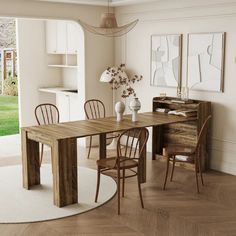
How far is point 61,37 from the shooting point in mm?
7770

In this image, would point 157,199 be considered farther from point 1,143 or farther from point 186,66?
point 1,143

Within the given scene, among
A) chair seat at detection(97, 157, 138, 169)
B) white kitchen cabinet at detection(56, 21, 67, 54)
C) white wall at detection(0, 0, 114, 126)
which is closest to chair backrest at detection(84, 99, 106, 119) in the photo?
white wall at detection(0, 0, 114, 126)

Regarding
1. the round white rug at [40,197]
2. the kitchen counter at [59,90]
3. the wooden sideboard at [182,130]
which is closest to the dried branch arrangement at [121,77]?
the wooden sideboard at [182,130]

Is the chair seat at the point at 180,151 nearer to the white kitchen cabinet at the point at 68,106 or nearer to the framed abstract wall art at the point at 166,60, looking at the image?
the framed abstract wall art at the point at 166,60

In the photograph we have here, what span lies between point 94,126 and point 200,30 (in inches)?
83.6

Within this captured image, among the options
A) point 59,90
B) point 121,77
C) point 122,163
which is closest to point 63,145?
point 122,163

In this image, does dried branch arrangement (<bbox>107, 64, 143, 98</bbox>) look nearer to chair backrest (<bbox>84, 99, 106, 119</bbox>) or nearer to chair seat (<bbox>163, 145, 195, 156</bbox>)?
chair backrest (<bbox>84, 99, 106, 119</bbox>)

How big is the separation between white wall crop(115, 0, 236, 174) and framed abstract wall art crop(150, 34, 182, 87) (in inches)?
3.5

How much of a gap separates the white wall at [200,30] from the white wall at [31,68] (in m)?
1.98

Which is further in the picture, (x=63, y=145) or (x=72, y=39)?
(x=72, y=39)

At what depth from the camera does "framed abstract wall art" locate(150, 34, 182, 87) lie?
6234 mm

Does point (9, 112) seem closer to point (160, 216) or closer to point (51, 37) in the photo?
point (51, 37)

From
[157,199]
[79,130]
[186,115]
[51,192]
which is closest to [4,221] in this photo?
[51,192]

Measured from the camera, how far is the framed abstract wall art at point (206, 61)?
566 centimetres
